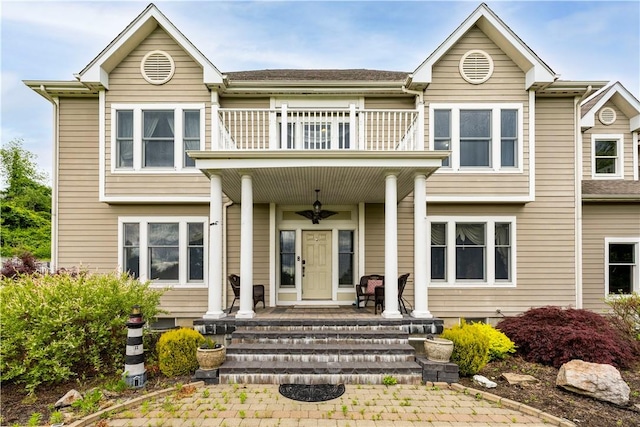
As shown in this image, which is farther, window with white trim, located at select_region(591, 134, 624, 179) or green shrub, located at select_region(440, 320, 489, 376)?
window with white trim, located at select_region(591, 134, 624, 179)

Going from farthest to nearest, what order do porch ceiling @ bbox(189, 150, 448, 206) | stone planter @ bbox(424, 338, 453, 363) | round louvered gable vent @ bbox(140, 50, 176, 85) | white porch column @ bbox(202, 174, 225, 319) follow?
round louvered gable vent @ bbox(140, 50, 176, 85) < white porch column @ bbox(202, 174, 225, 319) < porch ceiling @ bbox(189, 150, 448, 206) < stone planter @ bbox(424, 338, 453, 363)

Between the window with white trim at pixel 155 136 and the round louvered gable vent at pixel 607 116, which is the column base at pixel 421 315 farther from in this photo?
the round louvered gable vent at pixel 607 116

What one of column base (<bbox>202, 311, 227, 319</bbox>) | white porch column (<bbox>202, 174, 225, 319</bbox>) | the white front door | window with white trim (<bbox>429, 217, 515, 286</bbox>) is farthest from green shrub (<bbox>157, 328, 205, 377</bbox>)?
window with white trim (<bbox>429, 217, 515, 286</bbox>)

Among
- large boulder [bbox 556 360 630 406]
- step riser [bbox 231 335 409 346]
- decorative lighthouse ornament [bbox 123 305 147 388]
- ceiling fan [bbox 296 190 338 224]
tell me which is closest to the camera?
large boulder [bbox 556 360 630 406]

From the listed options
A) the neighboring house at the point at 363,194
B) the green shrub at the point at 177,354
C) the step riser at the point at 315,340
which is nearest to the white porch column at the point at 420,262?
the step riser at the point at 315,340

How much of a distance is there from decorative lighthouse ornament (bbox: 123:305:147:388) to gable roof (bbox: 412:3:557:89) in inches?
316

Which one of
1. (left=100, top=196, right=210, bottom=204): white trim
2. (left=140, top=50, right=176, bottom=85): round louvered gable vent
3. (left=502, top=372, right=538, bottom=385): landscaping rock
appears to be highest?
(left=140, top=50, right=176, bottom=85): round louvered gable vent

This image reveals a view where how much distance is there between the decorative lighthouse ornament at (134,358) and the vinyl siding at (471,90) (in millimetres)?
7075

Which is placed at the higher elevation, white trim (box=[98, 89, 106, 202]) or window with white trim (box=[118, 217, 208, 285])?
white trim (box=[98, 89, 106, 202])

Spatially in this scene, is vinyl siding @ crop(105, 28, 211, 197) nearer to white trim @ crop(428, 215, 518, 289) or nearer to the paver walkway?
the paver walkway

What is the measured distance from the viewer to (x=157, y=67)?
8.30m

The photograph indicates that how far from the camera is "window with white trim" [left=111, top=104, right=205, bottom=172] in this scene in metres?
8.24

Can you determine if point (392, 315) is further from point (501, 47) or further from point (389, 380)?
point (501, 47)

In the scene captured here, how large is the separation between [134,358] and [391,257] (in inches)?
185
